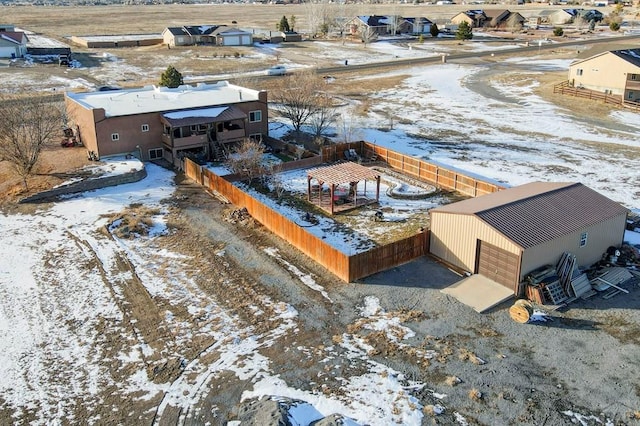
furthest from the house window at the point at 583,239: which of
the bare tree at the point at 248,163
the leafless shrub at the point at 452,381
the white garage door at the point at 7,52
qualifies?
the white garage door at the point at 7,52

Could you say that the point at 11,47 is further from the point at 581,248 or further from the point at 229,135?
the point at 581,248

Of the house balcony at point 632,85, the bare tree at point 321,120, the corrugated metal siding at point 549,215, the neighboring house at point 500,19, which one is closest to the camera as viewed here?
the corrugated metal siding at point 549,215

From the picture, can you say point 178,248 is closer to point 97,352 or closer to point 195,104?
point 97,352

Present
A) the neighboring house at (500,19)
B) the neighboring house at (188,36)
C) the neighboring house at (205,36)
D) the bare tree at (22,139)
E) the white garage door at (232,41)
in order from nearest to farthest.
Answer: the bare tree at (22,139)
the neighboring house at (188,36)
the neighboring house at (205,36)
the white garage door at (232,41)
the neighboring house at (500,19)

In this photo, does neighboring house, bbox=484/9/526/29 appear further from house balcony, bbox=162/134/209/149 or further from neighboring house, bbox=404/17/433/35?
house balcony, bbox=162/134/209/149

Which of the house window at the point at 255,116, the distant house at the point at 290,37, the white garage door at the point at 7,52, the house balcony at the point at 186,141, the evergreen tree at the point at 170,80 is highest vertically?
the distant house at the point at 290,37

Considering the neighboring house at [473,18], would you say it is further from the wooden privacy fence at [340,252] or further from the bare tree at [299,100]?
the wooden privacy fence at [340,252]
